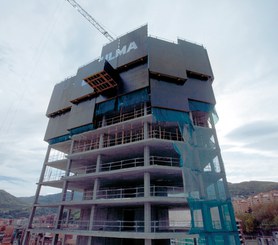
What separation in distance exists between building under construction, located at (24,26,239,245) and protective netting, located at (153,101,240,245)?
0.23 feet

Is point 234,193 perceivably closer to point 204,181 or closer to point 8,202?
point 204,181

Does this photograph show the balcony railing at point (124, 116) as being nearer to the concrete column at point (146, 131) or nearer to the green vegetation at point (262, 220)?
the concrete column at point (146, 131)

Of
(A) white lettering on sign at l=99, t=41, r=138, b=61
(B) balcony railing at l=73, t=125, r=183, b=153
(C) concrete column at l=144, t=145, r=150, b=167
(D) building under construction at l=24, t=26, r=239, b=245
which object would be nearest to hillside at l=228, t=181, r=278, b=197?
(D) building under construction at l=24, t=26, r=239, b=245

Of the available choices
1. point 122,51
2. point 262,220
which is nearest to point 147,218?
point 122,51

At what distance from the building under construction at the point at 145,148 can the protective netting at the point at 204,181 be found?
71mm

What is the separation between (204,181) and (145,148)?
568cm

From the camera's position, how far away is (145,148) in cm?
1700

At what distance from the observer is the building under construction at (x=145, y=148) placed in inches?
580

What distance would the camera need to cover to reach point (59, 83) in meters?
30.1

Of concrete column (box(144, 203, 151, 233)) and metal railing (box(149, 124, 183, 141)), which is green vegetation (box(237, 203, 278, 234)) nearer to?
metal railing (box(149, 124, 183, 141))

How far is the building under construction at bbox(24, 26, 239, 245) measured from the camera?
1473 cm

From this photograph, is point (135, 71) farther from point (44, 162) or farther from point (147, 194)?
point (44, 162)

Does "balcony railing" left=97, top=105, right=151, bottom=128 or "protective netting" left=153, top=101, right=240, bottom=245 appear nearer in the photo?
"protective netting" left=153, top=101, right=240, bottom=245

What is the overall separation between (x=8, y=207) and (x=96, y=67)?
140790mm
